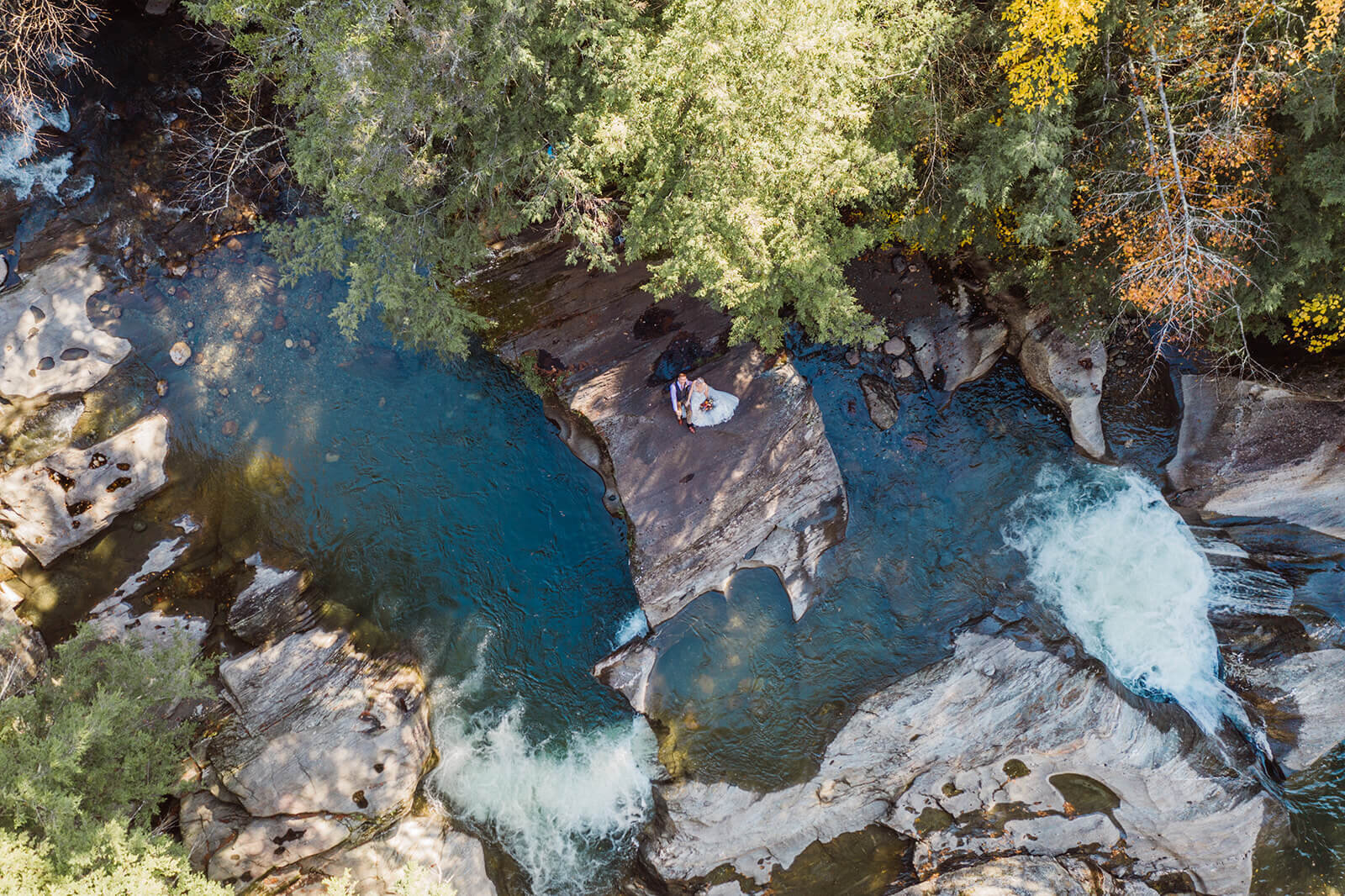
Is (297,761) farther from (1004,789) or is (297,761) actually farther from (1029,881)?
(1029,881)

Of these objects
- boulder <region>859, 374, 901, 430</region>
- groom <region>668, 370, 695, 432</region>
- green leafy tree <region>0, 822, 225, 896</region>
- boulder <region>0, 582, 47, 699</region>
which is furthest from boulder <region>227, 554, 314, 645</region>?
boulder <region>859, 374, 901, 430</region>

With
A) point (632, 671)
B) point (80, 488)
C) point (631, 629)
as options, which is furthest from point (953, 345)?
point (80, 488)

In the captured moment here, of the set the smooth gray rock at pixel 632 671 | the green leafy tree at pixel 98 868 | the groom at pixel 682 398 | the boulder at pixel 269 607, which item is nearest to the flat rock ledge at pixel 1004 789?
the smooth gray rock at pixel 632 671

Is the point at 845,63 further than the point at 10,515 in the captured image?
No

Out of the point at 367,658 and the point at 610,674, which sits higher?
the point at 367,658

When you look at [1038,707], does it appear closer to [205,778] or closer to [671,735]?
[671,735]

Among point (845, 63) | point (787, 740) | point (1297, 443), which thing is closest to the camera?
point (845, 63)

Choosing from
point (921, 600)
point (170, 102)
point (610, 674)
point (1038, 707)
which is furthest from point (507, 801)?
point (170, 102)

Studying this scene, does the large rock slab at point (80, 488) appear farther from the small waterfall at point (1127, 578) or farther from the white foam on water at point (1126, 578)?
the small waterfall at point (1127, 578)
